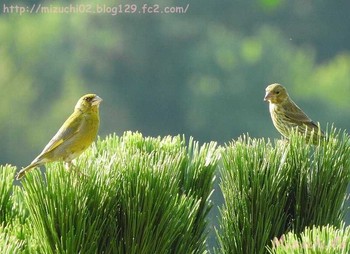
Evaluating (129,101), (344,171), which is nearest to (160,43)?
(129,101)

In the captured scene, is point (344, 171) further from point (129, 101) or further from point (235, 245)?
point (129, 101)

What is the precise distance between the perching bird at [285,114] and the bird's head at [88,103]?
0.46 m

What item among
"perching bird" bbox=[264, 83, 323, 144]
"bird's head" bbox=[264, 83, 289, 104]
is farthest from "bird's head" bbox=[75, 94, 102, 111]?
"bird's head" bbox=[264, 83, 289, 104]

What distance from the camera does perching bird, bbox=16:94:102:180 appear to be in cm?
135

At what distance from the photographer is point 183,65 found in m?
8.54

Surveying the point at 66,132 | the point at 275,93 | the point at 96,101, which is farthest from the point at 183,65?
the point at 66,132

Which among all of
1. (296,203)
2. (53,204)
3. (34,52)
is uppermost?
(34,52)

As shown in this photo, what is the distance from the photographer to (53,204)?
93 cm

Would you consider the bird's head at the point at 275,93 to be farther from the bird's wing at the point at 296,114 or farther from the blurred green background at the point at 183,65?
the blurred green background at the point at 183,65

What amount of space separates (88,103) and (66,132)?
0.41 feet

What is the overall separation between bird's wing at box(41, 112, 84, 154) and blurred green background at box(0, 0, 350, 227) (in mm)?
6420

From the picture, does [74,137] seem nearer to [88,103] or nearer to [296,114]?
[88,103]

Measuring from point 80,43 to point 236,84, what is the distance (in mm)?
1459

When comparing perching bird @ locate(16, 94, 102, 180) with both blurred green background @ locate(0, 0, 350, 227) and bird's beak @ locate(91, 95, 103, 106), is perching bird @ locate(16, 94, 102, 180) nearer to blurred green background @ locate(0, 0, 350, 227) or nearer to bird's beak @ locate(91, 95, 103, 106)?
bird's beak @ locate(91, 95, 103, 106)
